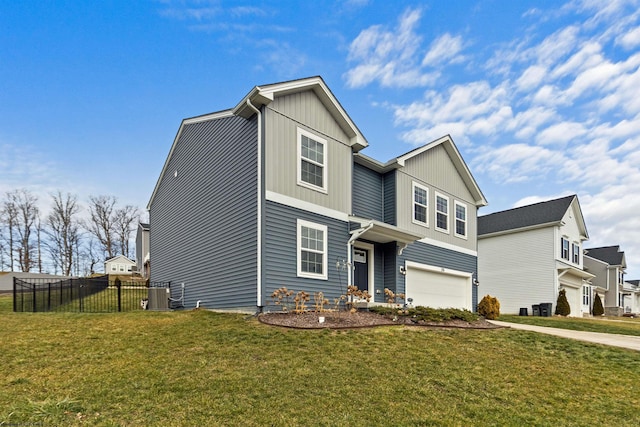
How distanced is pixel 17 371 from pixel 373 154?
12.0 metres

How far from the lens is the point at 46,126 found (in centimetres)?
2142

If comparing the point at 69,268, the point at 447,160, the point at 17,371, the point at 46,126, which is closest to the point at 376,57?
the point at 447,160

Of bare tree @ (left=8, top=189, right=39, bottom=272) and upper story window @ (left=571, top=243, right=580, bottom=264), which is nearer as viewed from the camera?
upper story window @ (left=571, top=243, right=580, bottom=264)

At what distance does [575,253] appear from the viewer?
26.3m

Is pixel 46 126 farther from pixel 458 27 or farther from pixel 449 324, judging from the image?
pixel 449 324

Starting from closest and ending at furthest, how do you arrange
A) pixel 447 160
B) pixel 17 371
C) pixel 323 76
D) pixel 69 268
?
1. pixel 17 371
2. pixel 323 76
3. pixel 447 160
4. pixel 69 268

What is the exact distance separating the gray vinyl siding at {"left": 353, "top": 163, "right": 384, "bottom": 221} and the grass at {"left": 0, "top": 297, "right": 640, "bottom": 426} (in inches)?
235

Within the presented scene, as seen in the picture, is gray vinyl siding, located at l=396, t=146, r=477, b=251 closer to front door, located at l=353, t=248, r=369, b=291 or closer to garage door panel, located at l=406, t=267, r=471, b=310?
garage door panel, located at l=406, t=267, r=471, b=310

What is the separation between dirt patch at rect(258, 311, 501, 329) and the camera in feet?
29.9

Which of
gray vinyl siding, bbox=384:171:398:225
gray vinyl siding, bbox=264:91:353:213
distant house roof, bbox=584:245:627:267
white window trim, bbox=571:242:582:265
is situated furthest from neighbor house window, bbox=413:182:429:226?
distant house roof, bbox=584:245:627:267

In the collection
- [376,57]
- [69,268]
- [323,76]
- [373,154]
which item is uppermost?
[376,57]

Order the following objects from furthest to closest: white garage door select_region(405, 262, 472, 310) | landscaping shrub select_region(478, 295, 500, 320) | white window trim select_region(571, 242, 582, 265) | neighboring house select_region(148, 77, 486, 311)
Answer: white window trim select_region(571, 242, 582, 265) < landscaping shrub select_region(478, 295, 500, 320) < white garage door select_region(405, 262, 472, 310) < neighboring house select_region(148, 77, 486, 311)

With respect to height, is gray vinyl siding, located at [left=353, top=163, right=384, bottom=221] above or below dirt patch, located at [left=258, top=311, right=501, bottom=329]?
above

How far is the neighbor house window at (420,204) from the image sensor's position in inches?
622
